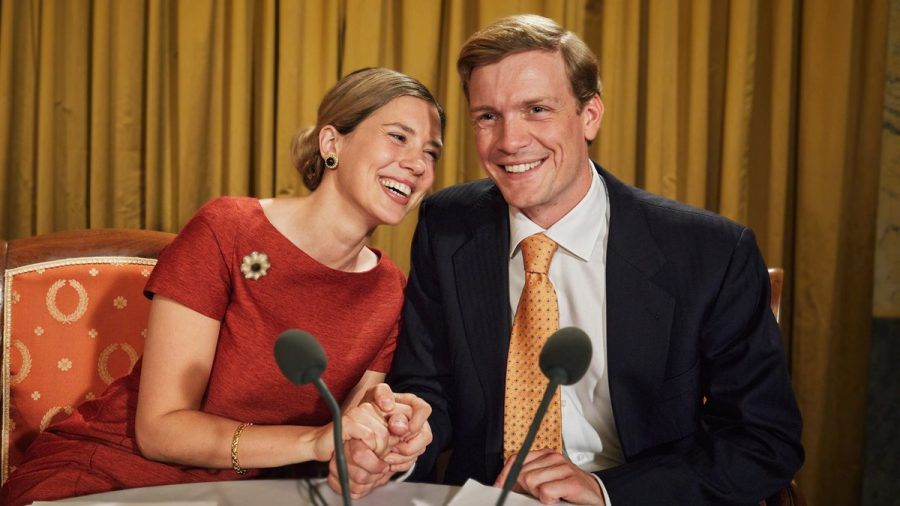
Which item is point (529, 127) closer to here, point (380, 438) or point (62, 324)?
point (380, 438)

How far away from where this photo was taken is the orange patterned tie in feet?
5.63

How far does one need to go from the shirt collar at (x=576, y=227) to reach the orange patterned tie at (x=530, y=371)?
10cm

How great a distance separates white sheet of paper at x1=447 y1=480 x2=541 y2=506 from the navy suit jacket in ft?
0.68

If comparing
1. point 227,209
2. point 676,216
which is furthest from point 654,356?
point 227,209

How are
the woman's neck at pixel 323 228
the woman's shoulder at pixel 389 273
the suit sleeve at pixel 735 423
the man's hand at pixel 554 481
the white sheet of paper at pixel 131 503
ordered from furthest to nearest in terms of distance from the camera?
the woman's shoulder at pixel 389 273
the woman's neck at pixel 323 228
the suit sleeve at pixel 735 423
the man's hand at pixel 554 481
the white sheet of paper at pixel 131 503

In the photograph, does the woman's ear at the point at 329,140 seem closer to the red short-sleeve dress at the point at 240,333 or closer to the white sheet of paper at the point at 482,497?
the red short-sleeve dress at the point at 240,333

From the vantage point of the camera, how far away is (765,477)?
1.60 meters

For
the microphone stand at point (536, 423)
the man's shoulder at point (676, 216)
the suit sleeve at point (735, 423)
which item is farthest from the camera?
the man's shoulder at point (676, 216)

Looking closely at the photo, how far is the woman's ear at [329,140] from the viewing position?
6.53 ft

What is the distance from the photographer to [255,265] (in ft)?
6.26

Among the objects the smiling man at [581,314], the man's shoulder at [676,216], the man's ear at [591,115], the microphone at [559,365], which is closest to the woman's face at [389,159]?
the smiling man at [581,314]

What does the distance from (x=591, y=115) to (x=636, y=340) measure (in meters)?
0.54

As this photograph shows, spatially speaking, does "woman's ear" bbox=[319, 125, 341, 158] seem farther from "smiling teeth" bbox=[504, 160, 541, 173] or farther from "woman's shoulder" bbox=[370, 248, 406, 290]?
"smiling teeth" bbox=[504, 160, 541, 173]

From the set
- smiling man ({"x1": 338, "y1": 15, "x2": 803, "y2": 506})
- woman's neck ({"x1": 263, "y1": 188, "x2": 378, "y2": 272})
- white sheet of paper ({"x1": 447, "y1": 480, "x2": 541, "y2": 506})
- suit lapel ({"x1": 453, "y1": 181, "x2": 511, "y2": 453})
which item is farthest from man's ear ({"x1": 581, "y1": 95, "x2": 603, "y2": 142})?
white sheet of paper ({"x1": 447, "y1": 480, "x2": 541, "y2": 506})
